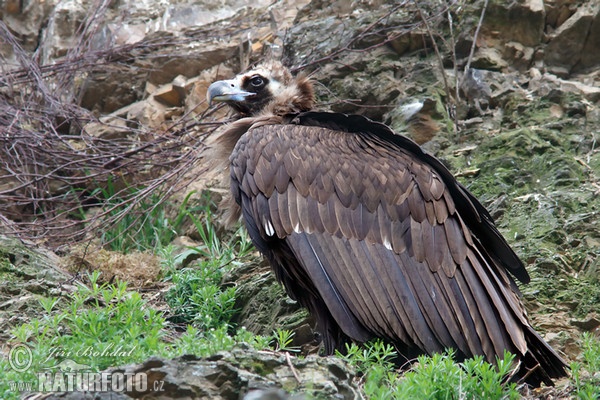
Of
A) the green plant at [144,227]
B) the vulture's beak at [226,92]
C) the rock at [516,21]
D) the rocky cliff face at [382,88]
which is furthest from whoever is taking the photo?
the rock at [516,21]

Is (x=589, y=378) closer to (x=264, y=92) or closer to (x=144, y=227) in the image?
(x=264, y=92)

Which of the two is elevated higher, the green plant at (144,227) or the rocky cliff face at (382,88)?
the rocky cliff face at (382,88)

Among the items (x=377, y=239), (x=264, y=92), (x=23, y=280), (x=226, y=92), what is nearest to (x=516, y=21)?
(x=264, y=92)

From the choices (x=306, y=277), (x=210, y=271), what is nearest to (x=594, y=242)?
(x=306, y=277)

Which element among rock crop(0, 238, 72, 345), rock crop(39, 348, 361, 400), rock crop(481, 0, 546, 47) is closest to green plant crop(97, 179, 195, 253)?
rock crop(0, 238, 72, 345)

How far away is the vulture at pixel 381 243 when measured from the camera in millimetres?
5164

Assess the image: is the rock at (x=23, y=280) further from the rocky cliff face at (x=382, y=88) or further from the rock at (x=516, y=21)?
the rock at (x=516, y=21)

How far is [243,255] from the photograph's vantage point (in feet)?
23.8

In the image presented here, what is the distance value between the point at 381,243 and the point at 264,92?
6.30ft

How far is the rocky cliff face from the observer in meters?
6.75

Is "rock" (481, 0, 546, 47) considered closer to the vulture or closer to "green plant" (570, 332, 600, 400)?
the vulture

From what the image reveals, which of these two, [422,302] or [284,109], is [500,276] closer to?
[422,302]

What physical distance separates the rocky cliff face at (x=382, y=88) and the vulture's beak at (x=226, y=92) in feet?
2.93

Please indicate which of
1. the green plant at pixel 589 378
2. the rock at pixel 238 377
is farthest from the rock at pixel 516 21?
the rock at pixel 238 377
